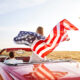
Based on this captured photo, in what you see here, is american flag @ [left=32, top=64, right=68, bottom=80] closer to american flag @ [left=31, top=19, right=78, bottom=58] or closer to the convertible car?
the convertible car

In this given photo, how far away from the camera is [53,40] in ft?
18.5

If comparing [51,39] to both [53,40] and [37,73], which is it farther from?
[37,73]

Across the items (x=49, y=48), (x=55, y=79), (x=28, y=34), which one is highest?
(x=28, y=34)

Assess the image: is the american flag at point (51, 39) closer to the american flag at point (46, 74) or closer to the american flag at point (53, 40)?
the american flag at point (53, 40)

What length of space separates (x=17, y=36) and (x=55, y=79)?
4.89 metres

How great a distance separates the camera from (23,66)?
4.16 m

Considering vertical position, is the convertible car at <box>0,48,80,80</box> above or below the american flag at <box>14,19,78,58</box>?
below

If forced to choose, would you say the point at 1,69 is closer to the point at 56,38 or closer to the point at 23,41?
the point at 56,38

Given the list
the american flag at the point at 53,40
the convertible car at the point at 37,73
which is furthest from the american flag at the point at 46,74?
the american flag at the point at 53,40

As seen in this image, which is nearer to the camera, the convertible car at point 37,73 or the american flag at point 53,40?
the convertible car at point 37,73

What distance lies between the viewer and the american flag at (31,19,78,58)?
17.2 ft

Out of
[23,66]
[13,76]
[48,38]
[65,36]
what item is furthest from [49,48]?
[13,76]

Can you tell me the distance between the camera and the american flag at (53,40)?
524 centimetres

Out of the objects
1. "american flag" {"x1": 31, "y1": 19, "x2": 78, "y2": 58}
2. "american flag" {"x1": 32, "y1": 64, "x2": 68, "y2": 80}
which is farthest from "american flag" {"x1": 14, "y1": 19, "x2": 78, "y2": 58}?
"american flag" {"x1": 32, "y1": 64, "x2": 68, "y2": 80}
